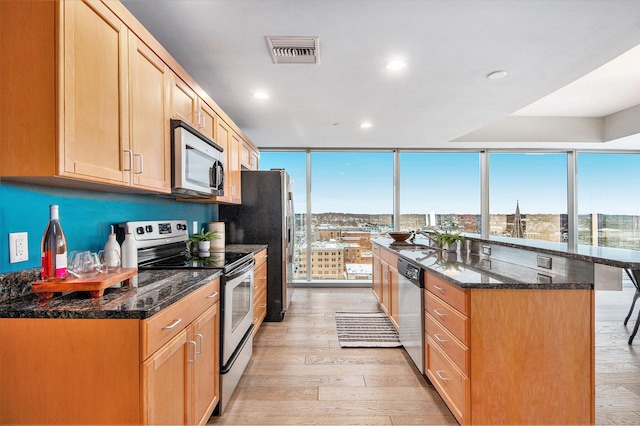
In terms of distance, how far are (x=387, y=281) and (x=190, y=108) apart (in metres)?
2.57

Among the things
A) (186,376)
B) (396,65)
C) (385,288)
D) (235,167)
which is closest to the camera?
(186,376)

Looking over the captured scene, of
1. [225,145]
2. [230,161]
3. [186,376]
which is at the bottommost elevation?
[186,376]

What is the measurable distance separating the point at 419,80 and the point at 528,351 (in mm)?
2099

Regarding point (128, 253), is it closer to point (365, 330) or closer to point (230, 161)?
point (230, 161)

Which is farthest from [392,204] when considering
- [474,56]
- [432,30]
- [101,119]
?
[101,119]

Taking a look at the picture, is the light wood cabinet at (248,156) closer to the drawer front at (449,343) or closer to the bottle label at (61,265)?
the bottle label at (61,265)

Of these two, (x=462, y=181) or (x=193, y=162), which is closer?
(x=193, y=162)

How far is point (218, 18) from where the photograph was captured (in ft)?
5.65

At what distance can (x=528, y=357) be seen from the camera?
1.58 m

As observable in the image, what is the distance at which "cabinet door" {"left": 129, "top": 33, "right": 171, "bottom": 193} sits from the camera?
1481mm

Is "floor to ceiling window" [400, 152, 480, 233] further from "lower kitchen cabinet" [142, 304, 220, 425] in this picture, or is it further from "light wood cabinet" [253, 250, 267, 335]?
"lower kitchen cabinet" [142, 304, 220, 425]

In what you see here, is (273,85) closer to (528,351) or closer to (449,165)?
(528,351)

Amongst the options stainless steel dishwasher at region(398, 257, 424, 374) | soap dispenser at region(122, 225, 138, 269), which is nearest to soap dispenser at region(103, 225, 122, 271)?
soap dispenser at region(122, 225, 138, 269)

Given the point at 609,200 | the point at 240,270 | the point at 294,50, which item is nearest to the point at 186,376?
the point at 240,270
